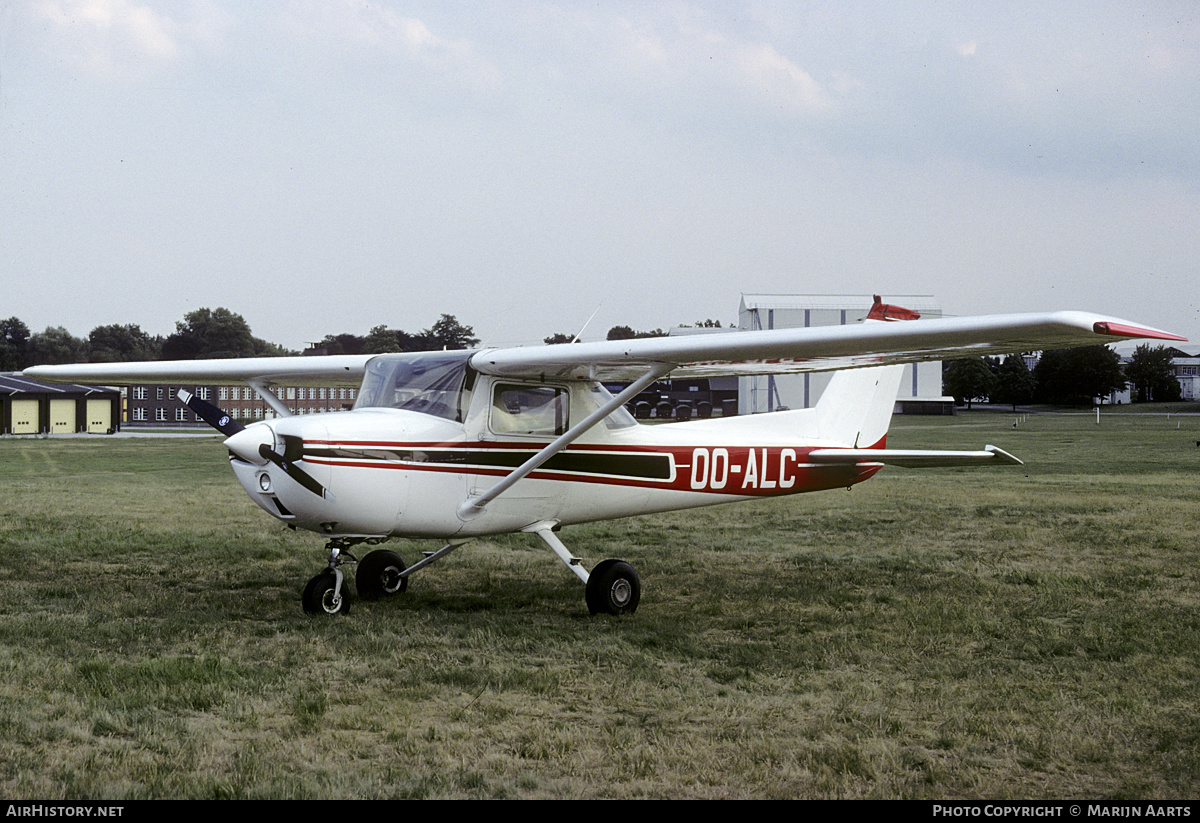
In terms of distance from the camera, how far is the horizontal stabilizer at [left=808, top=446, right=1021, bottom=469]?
866 centimetres

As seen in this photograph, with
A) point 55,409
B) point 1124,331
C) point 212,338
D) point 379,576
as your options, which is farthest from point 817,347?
point 212,338

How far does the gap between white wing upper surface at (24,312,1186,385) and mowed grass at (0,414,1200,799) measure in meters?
1.84

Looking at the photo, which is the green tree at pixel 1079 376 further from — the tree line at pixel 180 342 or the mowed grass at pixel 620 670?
the mowed grass at pixel 620 670

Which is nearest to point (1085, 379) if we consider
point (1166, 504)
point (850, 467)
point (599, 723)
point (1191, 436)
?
point (1191, 436)

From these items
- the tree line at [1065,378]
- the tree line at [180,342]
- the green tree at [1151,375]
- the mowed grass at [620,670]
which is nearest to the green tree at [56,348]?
the tree line at [180,342]

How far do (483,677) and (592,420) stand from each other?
2.25m

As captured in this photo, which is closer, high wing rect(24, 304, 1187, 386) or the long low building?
high wing rect(24, 304, 1187, 386)

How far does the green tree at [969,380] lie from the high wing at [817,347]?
90.2 m

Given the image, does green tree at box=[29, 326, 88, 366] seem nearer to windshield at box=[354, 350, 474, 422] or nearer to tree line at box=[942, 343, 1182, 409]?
tree line at box=[942, 343, 1182, 409]

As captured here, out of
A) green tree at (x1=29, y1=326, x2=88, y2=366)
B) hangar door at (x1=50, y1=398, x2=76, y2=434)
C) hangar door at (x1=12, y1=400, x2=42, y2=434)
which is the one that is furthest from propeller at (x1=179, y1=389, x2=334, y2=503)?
green tree at (x1=29, y1=326, x2=88, y2=366)

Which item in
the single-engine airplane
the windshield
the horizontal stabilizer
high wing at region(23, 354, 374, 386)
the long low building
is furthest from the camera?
the long low building

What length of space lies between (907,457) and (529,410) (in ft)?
11.6
